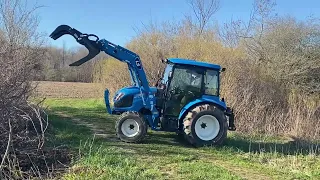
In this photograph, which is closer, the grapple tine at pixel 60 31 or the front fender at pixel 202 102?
the grapple tine at pixel 60 31

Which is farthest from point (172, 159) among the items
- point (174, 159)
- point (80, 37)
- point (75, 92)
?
point (75, 92)

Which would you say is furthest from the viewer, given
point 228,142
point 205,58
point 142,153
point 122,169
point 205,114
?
point 205,58

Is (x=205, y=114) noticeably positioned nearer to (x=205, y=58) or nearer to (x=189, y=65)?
(x=189, y=65)

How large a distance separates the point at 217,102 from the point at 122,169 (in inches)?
158

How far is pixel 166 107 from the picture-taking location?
31.2 ft

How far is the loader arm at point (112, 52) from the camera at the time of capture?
30.1ft

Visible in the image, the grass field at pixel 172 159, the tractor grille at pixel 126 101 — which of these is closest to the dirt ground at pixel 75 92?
the tractor grille at pixel 126 101

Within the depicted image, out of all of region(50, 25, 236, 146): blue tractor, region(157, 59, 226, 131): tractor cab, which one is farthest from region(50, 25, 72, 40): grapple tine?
region(157, 59, 226, 131): tractor cab

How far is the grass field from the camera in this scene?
6305 mm

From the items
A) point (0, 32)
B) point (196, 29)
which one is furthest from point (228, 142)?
point (196, 29)

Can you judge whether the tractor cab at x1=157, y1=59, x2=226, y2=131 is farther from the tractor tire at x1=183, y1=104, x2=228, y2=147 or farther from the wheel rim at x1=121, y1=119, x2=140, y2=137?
the wheel rim at x1=121, y1=119, x2=140, y2=137

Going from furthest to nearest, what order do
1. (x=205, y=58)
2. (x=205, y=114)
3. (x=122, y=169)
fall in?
(x=205, y=58)
(x=205, y=114)
(x=122, y=169)

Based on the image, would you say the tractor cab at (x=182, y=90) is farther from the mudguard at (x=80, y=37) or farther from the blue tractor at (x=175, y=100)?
the mudguard at (x=80, y=37)

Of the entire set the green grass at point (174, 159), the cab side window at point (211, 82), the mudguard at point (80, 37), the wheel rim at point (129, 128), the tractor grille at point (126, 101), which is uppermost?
the mudguard at point (80, 37)
